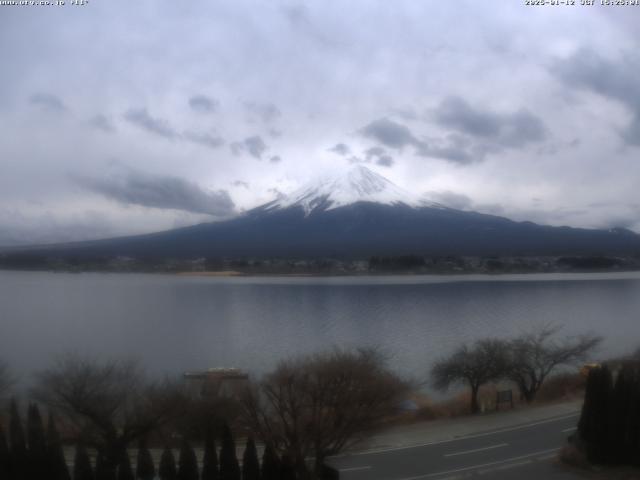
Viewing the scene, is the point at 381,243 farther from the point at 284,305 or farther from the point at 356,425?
the point at 356,425

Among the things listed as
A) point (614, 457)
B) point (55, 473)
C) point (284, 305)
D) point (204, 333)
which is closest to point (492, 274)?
point (284, 305)

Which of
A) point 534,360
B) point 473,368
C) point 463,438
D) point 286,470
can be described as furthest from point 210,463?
point 534,360

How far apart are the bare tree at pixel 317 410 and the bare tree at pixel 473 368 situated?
4.01 meters

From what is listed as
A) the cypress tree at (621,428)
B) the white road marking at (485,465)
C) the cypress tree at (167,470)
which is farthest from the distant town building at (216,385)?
the cypress tree at (621,428)

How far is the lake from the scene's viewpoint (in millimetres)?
12781

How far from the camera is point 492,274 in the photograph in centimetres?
4078

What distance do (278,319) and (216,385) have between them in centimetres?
1082

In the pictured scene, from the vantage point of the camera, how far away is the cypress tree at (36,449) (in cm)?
489

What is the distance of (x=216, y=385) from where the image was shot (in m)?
7.49

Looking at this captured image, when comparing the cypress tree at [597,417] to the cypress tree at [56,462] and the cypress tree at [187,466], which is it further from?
the cypress tree at [56,462]

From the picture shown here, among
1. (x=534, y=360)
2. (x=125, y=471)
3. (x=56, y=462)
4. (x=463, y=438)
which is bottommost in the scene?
(x=463, y=438)

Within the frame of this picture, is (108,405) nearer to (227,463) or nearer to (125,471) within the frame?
(125,471)

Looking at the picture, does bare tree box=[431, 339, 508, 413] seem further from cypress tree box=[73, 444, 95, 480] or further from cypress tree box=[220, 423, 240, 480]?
cypress tree box=[73, 444, 95, 480]

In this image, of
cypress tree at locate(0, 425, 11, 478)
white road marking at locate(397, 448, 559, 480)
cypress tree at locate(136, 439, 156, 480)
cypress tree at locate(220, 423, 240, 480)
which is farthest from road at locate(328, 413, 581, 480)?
cypress tree at locate(0, 425, 11, 478)
